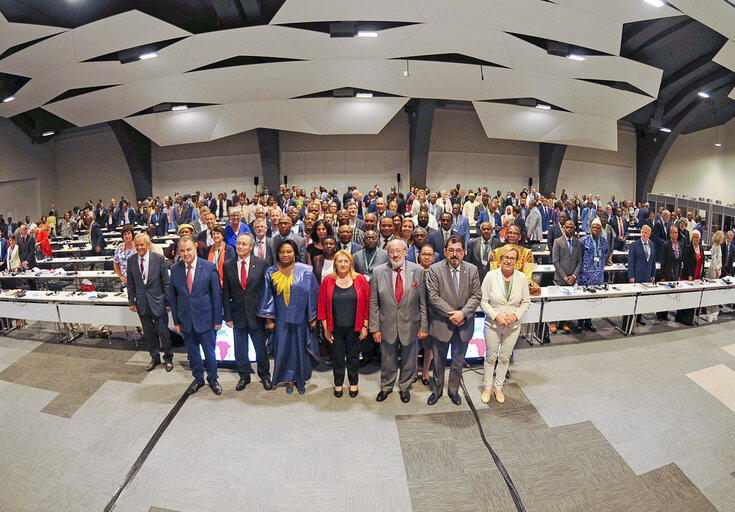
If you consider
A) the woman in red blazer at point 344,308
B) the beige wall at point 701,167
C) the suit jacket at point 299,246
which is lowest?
the woman in red blazer at point 344,308

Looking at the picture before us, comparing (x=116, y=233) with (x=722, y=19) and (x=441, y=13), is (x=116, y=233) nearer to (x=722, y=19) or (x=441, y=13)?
(x=441, y=13)

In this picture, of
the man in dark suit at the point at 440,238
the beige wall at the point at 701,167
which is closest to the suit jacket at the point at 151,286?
the man in dark suit at the point at 440,238

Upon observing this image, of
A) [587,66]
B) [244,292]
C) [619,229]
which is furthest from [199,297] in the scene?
[587,66]

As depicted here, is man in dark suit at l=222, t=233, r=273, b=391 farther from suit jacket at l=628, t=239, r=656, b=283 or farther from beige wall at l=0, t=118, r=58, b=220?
beige wall at l=0, t=118, r=58, b=220

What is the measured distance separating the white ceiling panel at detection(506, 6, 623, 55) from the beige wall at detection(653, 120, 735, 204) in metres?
12.7

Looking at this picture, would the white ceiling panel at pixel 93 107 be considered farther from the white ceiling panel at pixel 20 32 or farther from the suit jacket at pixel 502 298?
the suit jacket at pixel 502 298

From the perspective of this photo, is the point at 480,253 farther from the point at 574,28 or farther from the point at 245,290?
the point at 574,28

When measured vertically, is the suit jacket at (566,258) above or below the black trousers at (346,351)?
above

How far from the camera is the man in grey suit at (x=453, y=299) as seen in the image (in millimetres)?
3053

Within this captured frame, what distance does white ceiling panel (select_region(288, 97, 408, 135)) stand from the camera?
1171 centimetres

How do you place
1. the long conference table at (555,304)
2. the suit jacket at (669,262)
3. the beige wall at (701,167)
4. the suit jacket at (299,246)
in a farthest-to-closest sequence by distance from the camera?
the beige wall at (701,167), the suit jacket at (669,262), the long conference table at (555,304), the suit jacket at (299,246)

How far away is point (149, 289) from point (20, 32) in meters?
8.91

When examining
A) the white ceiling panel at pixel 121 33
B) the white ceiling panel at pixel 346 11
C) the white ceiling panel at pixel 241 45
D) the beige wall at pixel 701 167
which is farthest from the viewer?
the beige wall at pixel 701 167

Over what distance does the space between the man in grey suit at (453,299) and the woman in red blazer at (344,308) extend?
642mm
